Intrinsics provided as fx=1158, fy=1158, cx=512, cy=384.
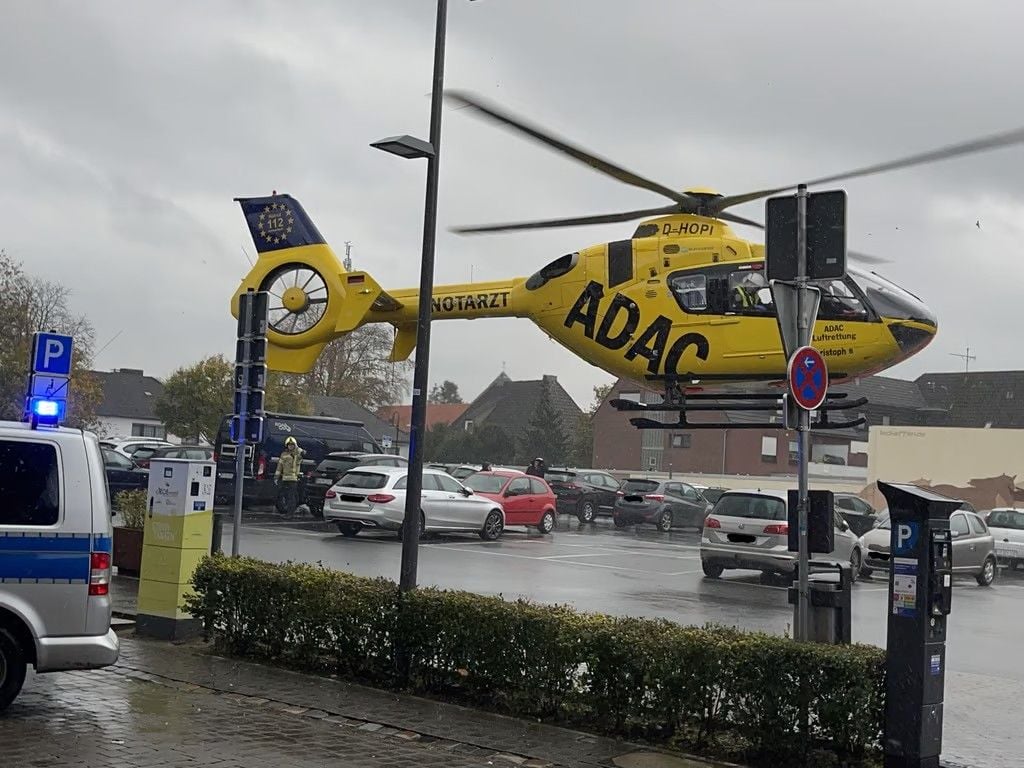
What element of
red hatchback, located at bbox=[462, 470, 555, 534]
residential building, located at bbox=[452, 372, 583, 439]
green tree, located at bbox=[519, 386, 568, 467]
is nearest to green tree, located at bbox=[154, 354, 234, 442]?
green tree, located at bbox=[519, 386, 568, 467]

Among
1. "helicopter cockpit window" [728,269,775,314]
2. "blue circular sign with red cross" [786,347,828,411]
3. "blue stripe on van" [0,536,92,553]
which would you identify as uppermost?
"helicopter cockpit window" [728,269,775,314]

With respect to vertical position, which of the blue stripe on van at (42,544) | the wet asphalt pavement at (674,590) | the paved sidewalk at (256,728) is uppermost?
the blue stripe on van at (42,544)

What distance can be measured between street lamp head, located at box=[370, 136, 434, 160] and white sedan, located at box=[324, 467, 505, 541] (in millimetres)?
11600

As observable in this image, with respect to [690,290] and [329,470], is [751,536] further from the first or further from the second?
[329,470]

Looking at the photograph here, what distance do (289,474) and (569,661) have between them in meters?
19.4

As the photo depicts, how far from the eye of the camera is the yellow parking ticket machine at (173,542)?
10930mm

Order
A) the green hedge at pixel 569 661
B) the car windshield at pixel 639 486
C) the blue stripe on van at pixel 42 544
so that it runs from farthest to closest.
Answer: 1. the car windshield at pixel 639 486
2. the blue stripe on van at pixel 42 544
3. the green hedge at pixel 569 661

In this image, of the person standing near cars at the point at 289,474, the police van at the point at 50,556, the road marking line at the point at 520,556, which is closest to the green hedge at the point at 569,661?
the police van at the point at 50,556

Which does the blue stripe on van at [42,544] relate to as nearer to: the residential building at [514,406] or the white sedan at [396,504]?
the white sedan at [396,504]

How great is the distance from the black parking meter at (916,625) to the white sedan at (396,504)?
14431 mm

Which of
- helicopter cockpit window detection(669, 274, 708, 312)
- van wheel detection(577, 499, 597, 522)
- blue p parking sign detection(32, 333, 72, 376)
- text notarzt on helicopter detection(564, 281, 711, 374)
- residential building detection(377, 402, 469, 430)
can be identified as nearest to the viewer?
blue p parking sign detection(32, 333, 72, 376)

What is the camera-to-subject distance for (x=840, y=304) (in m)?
12.2

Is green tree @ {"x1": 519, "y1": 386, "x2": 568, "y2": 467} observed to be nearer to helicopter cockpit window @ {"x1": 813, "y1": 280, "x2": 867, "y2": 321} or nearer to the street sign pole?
helicopter cockpit window @ {"x1": 813, "y1": 280, "x2": 867, "y2": 321}

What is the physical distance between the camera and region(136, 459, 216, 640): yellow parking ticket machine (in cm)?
1093
